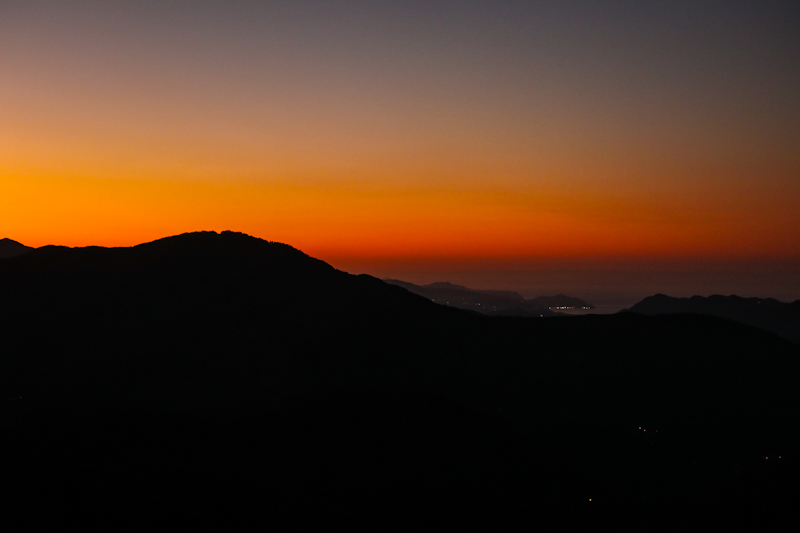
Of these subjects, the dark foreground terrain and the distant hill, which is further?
the distant hill

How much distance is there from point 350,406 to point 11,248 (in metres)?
149

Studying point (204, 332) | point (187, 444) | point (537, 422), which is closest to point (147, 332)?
point (204, 332)

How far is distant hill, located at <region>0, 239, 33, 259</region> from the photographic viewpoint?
533 ft

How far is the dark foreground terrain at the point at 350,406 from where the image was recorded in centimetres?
5403

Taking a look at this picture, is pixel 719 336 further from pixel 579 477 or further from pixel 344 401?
pixel 344 401

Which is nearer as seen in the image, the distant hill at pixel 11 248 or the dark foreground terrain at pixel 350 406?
the dark foreground terrain at pixel 350 406

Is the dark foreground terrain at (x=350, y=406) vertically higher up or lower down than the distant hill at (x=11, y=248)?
lower down

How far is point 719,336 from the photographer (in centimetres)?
10400

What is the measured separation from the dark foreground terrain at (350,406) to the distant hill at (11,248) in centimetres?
6424

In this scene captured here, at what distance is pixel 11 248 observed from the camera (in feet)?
549

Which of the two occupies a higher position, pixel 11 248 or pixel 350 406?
pixel 11 248

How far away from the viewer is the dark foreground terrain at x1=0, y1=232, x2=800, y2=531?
177 ft

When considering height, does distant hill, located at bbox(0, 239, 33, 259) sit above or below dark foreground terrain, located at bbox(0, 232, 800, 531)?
above

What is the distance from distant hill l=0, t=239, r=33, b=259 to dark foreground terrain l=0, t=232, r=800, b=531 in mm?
64239
